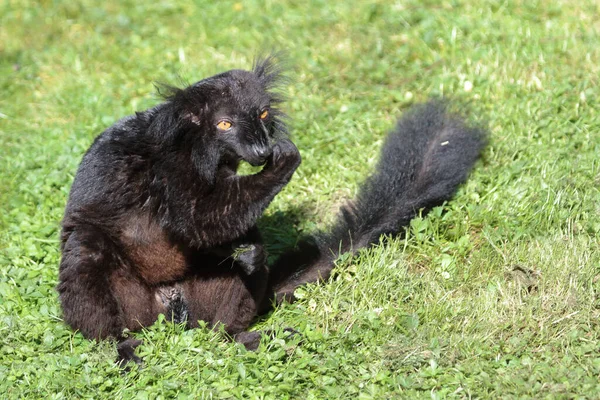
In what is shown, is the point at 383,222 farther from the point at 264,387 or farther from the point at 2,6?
the point at 2,6

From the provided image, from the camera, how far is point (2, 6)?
1002 centimetres

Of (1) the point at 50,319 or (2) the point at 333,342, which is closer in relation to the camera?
(2) the point at 333,342

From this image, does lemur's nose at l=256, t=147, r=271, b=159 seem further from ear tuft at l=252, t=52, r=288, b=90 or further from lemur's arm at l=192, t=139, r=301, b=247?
ear tuft at l=252, t=52, r=288, b=90

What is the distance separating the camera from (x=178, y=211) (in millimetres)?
4961

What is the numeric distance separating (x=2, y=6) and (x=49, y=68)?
1926mm

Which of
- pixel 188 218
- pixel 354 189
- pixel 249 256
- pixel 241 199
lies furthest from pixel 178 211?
pixel 354 189

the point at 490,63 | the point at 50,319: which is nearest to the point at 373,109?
the point at 490,63

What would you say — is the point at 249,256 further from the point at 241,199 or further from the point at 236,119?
the point at 236,119

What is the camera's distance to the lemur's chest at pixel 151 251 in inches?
204

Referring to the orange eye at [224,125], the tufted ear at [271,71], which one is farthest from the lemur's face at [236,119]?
the tufted ear at [271,71]

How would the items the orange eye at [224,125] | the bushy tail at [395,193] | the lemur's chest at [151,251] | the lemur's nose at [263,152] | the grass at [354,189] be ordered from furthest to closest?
the bushy tail at [395,193], the lemur's chest at [151,251], the orange eye at [224,125], the lemur's nose at [263,152], the grass at [354,189]

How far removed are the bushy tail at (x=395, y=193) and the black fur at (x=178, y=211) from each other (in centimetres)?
47

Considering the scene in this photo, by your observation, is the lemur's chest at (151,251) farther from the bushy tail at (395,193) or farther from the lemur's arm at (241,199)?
the bushy tail at (395,193)

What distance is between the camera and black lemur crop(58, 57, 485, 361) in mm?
4930
